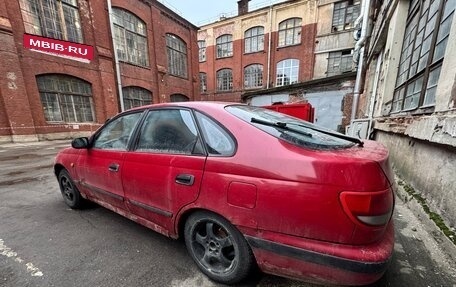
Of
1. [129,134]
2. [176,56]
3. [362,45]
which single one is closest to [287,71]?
[176,56]

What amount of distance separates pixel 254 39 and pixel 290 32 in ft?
13.2

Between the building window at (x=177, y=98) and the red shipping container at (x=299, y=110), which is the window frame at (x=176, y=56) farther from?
the red shipping container at (x=299, y=110)

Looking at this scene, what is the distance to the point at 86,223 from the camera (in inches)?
112

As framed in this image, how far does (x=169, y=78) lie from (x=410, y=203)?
1854 cm

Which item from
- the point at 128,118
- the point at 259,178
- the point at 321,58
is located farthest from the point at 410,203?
the point at 321,58

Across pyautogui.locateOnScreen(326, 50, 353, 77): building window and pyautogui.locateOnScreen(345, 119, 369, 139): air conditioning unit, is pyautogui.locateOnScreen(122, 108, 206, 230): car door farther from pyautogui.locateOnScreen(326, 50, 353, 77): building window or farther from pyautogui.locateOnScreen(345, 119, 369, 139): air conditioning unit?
pyautogui.locateOnScreen(326, 50, 353, 77): building window

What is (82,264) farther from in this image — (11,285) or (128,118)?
(128,118)

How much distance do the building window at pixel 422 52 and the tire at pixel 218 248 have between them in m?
3.36

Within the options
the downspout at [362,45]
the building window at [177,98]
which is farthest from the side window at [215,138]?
the building window at [177,98]

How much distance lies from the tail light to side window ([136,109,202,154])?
1096mm

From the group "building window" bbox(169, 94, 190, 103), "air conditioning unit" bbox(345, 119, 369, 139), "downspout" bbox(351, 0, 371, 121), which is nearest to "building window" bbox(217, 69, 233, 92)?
"building window" bbox(169, 94, 190, 103)

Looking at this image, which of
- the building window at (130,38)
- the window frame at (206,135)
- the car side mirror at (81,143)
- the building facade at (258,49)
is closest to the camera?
the window frame at (206,135)

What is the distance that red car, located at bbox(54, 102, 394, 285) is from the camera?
1273mm

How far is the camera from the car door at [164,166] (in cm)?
180
